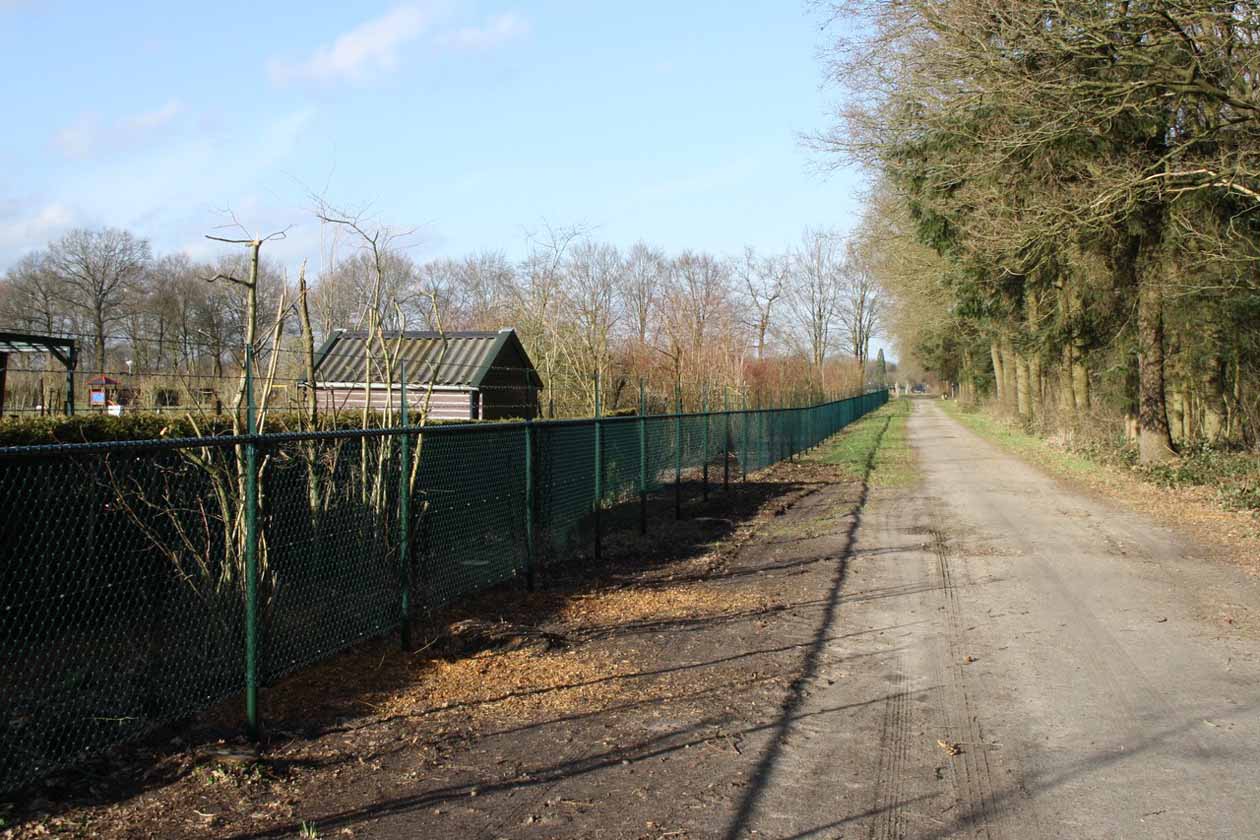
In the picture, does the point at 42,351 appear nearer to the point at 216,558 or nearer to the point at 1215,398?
the point at 216,558

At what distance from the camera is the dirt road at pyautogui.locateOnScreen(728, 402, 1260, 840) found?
13.5 ft

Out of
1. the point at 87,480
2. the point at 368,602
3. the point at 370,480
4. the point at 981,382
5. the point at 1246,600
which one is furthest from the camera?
the point at 981,382

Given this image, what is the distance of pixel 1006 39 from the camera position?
14.0 meters

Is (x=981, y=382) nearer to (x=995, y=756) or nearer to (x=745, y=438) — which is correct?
(x=745, y=438)

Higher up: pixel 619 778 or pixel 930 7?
pixel 930 7

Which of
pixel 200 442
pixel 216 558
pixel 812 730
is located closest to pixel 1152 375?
pixel 812 730

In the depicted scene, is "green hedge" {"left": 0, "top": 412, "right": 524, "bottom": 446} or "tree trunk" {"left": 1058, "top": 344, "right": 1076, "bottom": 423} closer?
"green hedge" {"left": 0, "top": 412, "right": 524, "bottom": 446}

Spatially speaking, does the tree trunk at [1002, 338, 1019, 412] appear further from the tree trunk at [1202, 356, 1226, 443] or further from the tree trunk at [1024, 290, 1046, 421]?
the tree trunk at [1202, 356, 1226, 443]

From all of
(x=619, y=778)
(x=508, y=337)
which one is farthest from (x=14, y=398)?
(x=508, y=337)

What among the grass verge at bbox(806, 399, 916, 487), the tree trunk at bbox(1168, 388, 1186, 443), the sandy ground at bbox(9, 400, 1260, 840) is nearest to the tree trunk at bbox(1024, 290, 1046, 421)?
the tree trunk at bbox(1168, 388, 1186, 443)

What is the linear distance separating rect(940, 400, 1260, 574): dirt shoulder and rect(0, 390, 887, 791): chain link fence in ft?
25.9

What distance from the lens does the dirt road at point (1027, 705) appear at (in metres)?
4.12

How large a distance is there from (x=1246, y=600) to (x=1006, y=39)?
8894 millimetres

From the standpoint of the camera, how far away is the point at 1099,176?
1548cm
